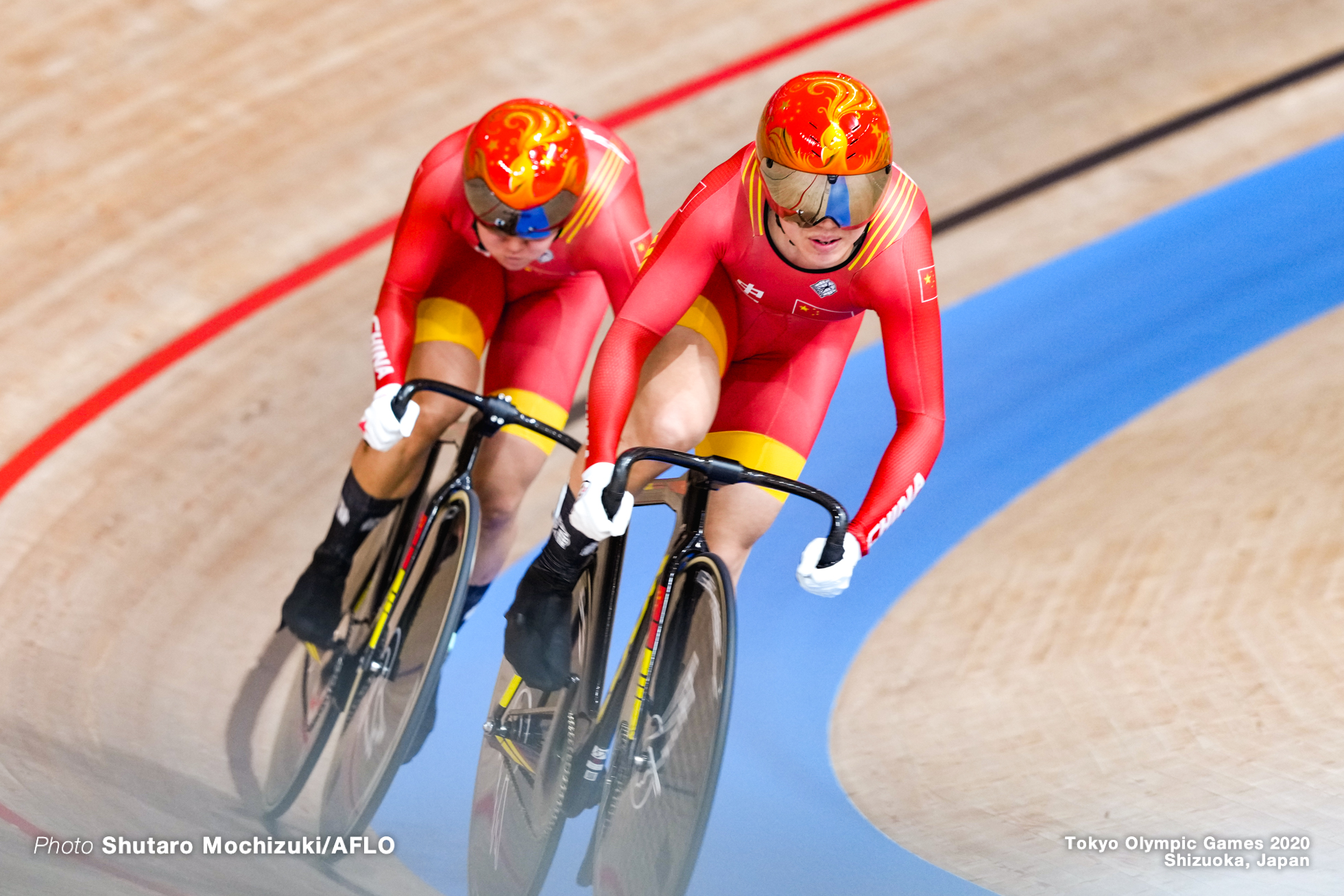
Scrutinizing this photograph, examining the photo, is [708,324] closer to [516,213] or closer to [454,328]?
[516,213]

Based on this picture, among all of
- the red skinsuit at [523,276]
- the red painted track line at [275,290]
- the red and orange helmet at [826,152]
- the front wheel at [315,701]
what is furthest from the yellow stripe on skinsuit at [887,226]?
the red painted track line at [275,290]

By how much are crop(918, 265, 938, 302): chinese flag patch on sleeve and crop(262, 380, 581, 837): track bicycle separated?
0.80m

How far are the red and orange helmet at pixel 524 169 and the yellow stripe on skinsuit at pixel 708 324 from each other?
1.12ft

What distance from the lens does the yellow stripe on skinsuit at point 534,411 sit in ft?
10.2

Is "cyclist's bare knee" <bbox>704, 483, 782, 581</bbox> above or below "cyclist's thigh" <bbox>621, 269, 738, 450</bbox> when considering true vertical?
below

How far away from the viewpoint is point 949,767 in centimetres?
335

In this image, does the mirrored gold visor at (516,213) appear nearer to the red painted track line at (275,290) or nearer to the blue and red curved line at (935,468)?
A: the blue and red curved line at (935,468)

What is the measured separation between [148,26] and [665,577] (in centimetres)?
433

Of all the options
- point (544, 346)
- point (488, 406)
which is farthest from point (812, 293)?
point (544, 346)

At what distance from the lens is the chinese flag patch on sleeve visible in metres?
2.46

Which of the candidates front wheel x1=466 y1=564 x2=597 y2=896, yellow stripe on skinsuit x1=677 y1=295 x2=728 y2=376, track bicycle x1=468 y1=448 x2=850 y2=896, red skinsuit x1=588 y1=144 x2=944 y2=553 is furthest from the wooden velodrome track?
yellow stripe on skinsuit x1=677 y1=295 x2=728 y2=376

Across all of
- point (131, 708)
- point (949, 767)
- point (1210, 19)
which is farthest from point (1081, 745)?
point (1210, 19)

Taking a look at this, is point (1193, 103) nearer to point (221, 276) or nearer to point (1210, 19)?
point (1210, 19)

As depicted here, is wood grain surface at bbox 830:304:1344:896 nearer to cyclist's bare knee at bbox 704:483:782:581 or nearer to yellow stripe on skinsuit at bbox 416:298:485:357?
cyclist's bare knee at bbox 704:483:782:581
